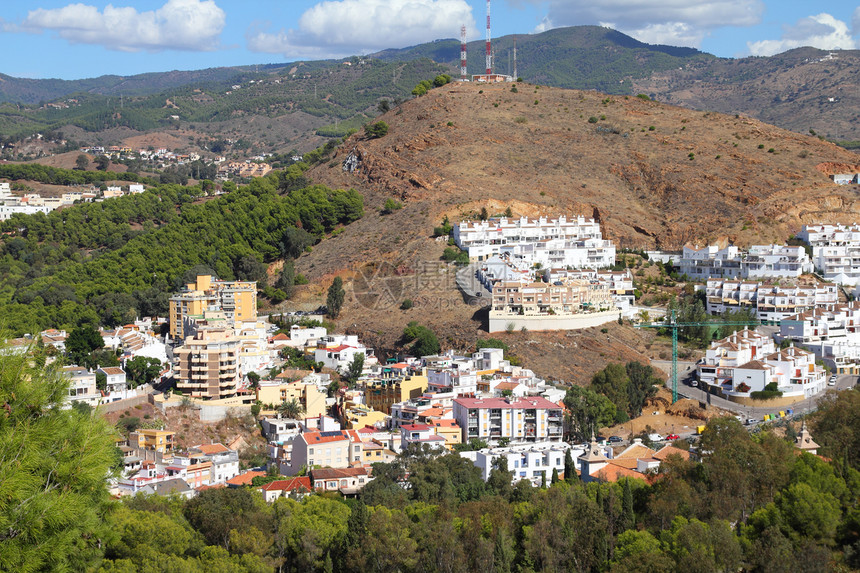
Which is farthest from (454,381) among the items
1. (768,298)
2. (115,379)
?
(768,298)

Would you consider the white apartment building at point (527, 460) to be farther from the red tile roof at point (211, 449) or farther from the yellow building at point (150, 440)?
the yellow building at point (150, 440)

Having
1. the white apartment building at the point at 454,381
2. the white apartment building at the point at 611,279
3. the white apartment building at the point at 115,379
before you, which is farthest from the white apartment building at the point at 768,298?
the white apartment building at the point at 115,379

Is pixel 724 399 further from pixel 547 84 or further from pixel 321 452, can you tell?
pixel 547 84

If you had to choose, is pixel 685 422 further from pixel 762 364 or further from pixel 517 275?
pixel 517 275

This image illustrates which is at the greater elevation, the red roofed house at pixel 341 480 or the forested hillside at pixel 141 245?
the forested hillside at pixel 141 245

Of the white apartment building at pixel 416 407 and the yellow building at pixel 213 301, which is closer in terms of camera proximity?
the white apartment building at pixel 416 407
